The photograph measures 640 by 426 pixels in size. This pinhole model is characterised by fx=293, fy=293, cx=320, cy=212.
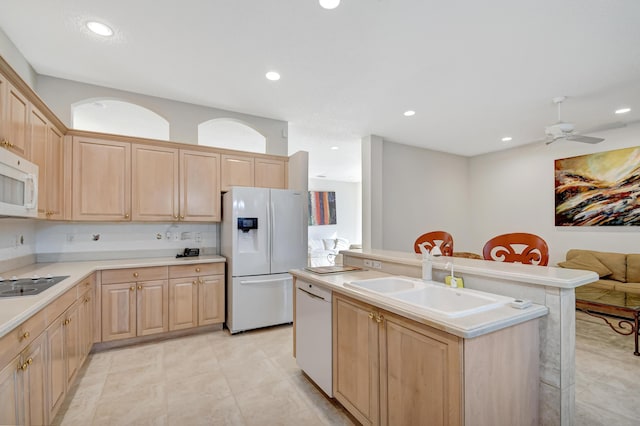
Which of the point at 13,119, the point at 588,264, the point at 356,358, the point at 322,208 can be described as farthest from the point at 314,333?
the point at 322,208

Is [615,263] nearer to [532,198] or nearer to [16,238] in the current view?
[532,198]

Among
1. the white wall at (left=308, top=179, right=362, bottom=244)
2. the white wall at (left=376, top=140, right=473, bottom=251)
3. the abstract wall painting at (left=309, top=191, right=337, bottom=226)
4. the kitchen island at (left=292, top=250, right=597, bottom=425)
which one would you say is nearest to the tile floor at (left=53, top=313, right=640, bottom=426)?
the kitchen island at (left=292, top=250, right=597, bottom=425)

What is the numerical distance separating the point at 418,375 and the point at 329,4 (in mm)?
2320

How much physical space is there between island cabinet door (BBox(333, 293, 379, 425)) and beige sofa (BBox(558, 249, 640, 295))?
412cm

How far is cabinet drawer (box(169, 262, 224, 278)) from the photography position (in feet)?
10.7

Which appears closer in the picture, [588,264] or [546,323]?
[546,323]

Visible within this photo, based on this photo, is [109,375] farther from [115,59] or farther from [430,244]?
[430,244]

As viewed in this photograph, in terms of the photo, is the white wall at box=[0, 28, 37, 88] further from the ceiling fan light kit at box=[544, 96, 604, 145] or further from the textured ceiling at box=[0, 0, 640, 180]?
the ceiling fan light kit at box=[544, 96, 604, 145]

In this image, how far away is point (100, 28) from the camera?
2.28 m

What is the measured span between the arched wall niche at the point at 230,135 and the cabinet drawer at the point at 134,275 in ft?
7.73

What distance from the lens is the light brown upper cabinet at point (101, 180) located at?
3.03 m

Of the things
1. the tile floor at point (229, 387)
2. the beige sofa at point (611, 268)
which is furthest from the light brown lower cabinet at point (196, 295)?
the beige sofa at point (611, 268)

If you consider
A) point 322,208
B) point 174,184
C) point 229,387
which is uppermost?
point 174,184

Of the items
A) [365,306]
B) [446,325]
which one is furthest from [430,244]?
[446,325]
